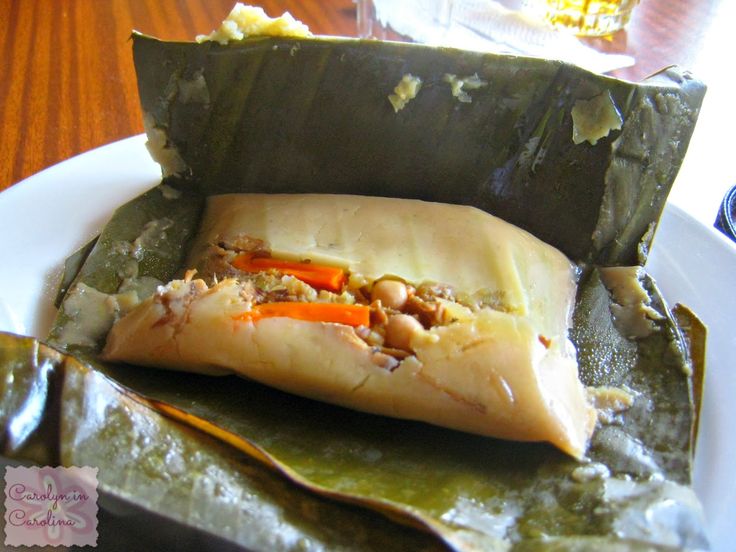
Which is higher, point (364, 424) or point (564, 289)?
point (564, 289)

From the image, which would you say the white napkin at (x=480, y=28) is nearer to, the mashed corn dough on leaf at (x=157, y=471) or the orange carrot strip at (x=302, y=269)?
the orange carrot strip at (x=302, y=269)

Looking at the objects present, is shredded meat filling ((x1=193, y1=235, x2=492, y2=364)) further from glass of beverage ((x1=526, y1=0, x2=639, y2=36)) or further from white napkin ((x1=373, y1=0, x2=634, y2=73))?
glass of beverage ((x1=526, y1=0, x2=639, y2=36))

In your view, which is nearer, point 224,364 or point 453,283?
point 224,364

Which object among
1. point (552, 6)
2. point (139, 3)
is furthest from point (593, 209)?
point (139, 3)

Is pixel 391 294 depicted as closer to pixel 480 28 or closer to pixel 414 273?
pixel 414 273

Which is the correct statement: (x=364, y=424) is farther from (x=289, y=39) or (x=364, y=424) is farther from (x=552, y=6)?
(x=552, y=6)

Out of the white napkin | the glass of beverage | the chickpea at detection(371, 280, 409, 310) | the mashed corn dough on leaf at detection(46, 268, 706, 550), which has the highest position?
the glass of beverage


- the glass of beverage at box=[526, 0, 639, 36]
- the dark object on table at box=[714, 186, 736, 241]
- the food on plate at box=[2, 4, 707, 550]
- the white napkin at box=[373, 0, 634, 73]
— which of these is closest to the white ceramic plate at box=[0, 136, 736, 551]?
the food on plate at box=[2, 4, 707, 550]
